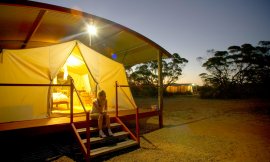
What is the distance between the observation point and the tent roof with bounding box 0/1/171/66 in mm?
5977

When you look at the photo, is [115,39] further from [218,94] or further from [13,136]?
[218,94]

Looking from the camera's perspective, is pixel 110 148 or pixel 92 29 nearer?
pixel 110 148

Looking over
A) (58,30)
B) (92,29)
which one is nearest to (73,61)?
(58,30)

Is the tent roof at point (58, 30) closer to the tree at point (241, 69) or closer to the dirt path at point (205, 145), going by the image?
the dirt path at point (205, 145)

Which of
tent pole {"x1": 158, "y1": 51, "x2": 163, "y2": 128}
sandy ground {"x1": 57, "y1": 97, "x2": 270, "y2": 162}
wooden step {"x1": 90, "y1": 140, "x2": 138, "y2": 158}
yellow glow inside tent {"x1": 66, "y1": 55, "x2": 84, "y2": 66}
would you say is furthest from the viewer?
yellow glow inside tent {"x1": 66, "y1": 55, "x2": 84, "y2": 66}

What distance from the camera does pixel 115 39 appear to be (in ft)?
29.6

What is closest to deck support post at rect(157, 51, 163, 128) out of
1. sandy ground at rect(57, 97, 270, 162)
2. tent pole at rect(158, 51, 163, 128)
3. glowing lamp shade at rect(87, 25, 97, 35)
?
tent pole at rect(158, 51, 163, 128)

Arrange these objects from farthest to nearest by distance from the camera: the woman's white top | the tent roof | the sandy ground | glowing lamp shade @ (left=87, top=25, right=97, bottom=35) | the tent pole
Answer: the tent pole
glowing lamp shade @ (left=87, top=25, right=97, bottom=35)
the tent roof
the woman's white top
the sandy ground

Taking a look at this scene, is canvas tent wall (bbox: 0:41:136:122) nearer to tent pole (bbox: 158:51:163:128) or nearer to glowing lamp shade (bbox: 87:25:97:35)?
glowing lamp shade (bbox: 87:25:97:35)

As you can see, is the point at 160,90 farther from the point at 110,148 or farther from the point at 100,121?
the point at 110,148

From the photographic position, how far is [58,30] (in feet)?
25.7

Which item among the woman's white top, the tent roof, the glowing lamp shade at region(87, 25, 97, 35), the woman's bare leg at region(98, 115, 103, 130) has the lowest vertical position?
the woman's bare leg at region(98, 115, 103, 130)

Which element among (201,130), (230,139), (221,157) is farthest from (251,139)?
(221,157)

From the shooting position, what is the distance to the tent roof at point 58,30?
5977mm
